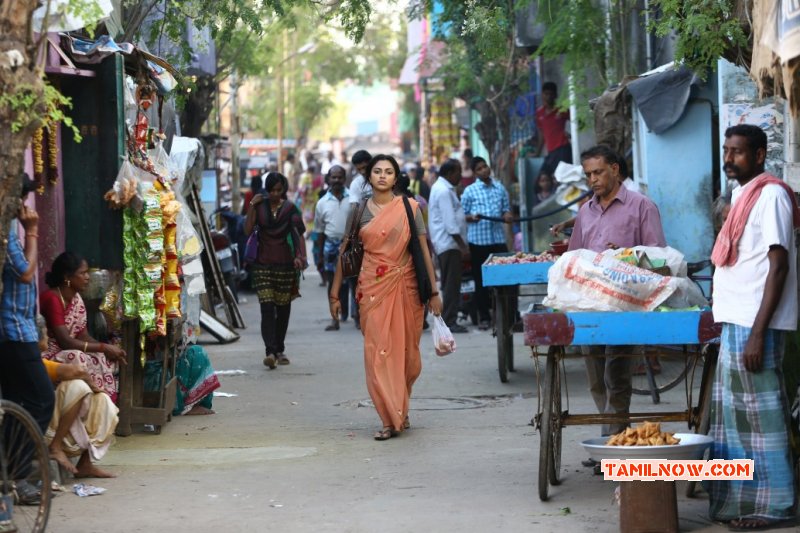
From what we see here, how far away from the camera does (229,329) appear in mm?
15570

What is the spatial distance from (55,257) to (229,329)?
694 centimetres

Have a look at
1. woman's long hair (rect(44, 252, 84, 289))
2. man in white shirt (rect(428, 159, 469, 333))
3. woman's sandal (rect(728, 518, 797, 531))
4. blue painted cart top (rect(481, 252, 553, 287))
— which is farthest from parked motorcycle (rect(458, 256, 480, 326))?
woman's sandal (rect(728, 518, 797, 531))

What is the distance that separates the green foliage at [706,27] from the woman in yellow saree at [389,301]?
224cm

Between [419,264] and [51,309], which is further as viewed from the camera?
[419,264]

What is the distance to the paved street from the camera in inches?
265

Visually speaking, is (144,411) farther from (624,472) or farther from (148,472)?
(624,472)

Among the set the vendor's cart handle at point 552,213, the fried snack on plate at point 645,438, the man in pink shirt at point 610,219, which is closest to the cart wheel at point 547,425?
the fried snack on plate at point 645,438

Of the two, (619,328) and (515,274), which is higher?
(515,274)

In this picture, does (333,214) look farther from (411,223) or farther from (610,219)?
(610,219)

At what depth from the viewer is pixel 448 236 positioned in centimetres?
1498

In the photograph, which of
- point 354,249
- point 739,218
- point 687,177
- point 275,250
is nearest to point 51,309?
point 354,249

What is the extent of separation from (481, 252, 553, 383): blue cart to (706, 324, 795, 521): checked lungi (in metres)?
3.86

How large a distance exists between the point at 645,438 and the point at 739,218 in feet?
3.71

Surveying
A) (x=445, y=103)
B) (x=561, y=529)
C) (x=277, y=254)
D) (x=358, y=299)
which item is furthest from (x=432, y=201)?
(x=445, y=103)
